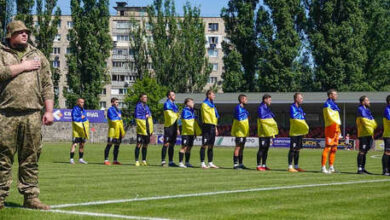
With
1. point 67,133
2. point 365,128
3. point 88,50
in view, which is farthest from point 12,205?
point 67,133

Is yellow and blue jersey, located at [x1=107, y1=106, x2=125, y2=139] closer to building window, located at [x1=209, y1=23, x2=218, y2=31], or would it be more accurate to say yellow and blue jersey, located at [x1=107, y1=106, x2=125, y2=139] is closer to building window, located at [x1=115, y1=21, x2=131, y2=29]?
building window, located at [x1=115, y1=21, x2=131, y2=29]

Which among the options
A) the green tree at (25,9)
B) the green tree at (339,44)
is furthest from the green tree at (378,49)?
the green tree at (25,9)

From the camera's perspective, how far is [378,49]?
226 feet

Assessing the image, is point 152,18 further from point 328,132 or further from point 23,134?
point 23,134

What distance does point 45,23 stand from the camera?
6931 cm

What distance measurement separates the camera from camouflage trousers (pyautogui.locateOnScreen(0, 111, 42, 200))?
8.16 metres

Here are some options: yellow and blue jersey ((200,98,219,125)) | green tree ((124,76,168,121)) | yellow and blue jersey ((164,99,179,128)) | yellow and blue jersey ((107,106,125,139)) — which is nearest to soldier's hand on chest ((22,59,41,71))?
yellow and blue jersey ((200,98,219,125))

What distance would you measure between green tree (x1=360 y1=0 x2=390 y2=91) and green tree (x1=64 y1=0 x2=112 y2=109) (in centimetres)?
2687

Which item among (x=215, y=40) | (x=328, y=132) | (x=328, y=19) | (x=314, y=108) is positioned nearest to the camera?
(x=328, y=132)

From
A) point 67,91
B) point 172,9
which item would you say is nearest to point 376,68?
point 172,9

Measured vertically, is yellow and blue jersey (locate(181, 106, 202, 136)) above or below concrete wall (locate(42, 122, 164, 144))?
above

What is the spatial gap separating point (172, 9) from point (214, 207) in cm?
7191

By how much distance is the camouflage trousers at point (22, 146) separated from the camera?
26.8 feet

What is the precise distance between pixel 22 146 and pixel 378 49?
64.4 meters
